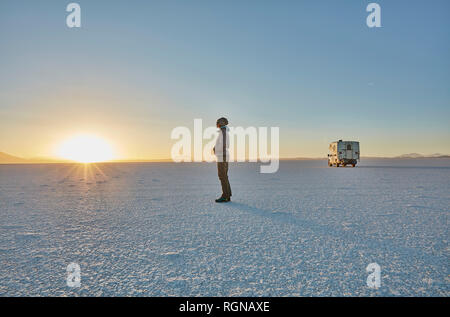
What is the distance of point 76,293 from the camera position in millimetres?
2412

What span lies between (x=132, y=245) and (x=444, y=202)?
789 cm

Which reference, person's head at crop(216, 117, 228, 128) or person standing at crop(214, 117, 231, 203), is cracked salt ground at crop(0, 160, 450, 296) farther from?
person's head at crop(216, 117, 228, 128)

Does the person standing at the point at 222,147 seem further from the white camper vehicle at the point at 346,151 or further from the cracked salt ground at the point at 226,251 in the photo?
the white camper vehicle at the point at 346,151

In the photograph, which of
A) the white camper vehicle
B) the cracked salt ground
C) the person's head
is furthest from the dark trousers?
the white camper vehicle

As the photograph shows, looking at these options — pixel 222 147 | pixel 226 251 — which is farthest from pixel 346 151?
pixel 226 251

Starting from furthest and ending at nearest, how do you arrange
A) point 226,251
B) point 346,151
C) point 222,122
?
point 346,151 → point 222,122 → point 226,251

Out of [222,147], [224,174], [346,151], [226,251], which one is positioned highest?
[346,151]

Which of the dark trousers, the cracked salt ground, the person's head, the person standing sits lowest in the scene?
the cracked salt ground

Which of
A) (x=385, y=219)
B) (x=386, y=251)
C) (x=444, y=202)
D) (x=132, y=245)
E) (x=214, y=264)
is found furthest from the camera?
(x=444, y=202)

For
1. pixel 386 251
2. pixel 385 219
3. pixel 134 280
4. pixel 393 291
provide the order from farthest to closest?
pixel 385 219
pixel 386 251
pixel 134 280
pixel 393 291

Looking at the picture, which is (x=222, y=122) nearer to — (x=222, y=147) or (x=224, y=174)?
(x=222, y=147)
